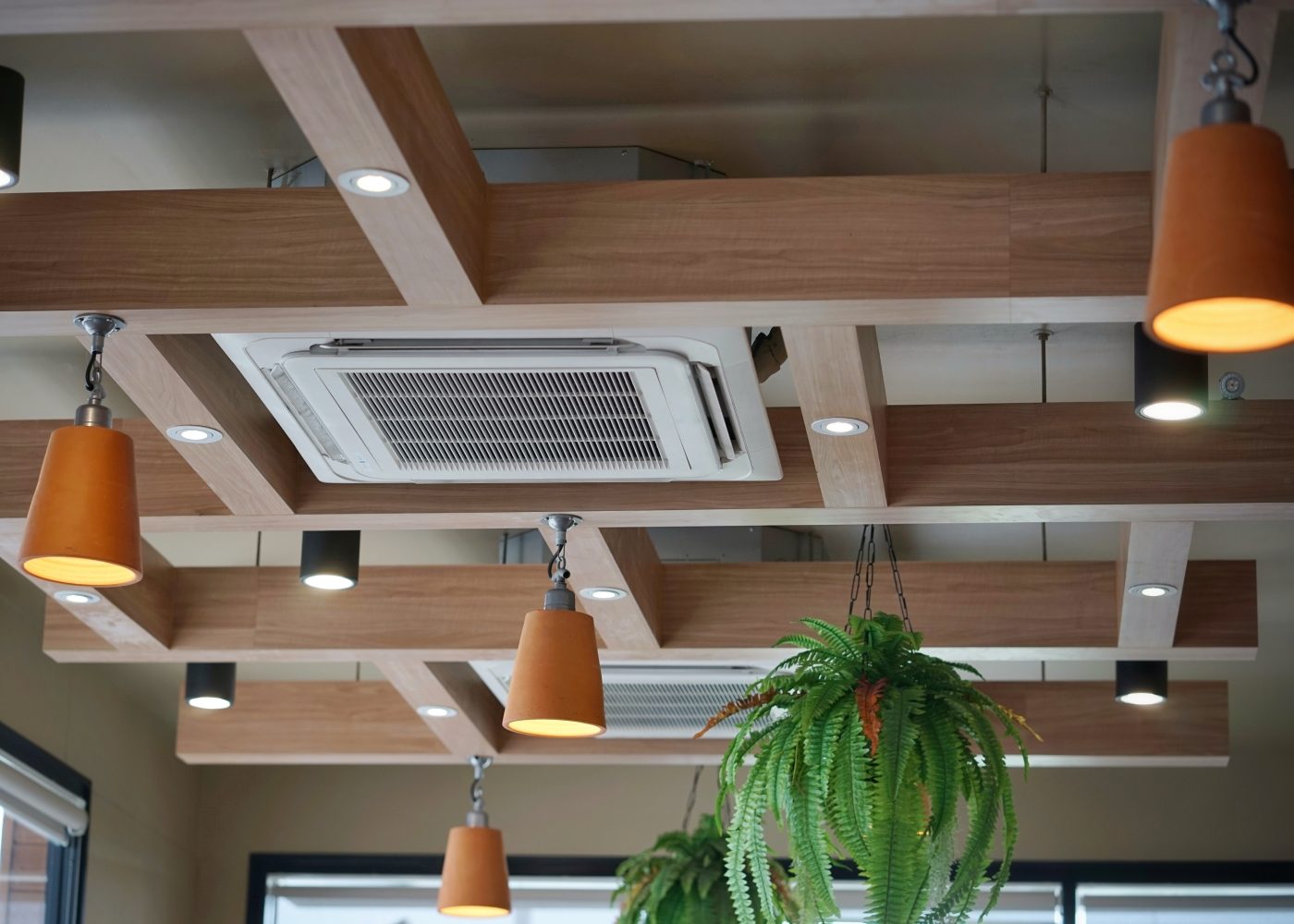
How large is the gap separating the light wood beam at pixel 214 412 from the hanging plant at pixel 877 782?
3.52 feet

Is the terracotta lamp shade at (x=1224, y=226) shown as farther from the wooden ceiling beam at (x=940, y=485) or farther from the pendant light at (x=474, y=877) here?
the pendant light at (x=474, y=877)

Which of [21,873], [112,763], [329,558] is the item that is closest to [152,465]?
[329,558]

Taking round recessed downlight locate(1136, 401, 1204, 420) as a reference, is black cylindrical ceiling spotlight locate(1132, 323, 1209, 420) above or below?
above

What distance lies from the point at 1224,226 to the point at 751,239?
1.16m

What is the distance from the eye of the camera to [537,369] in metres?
2.90

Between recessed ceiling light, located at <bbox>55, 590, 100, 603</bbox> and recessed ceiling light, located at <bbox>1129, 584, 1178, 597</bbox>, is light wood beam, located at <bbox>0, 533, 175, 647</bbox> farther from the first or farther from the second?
recessed ceiling light, located at <bbox>1129, 584, 1178, 597</bbox>

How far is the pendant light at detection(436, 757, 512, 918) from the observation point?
4.84 m

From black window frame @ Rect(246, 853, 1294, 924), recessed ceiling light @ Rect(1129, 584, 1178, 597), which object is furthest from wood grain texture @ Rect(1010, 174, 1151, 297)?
black window frame @ Rect(246, 853, 1294, 924)

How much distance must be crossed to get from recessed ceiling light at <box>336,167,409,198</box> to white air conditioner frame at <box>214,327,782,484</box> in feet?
1.67

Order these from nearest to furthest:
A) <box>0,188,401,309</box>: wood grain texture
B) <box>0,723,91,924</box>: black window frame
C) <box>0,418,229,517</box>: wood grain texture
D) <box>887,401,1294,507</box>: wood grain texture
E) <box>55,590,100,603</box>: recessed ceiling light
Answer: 1. <box>0,188,401,309</box>: wood grain texture
2. <box>887,401,1294,507</box>: wood grain texture
3. <box>0,418,229,517</box>: wood grain texture
4. <box>55,590,100,603</box>: recessed ceiling light
5. <box>0,723,91,924</box>: black window frame

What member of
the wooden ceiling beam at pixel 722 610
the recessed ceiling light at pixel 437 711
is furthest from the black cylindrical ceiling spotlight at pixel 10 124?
the recessed ceiling light at pixel 437 711

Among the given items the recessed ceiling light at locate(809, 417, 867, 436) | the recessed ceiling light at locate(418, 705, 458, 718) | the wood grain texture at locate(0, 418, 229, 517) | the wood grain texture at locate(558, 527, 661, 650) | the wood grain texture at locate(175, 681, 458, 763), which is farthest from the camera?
the wood grain texture at locate(175, 681, 458, 763)

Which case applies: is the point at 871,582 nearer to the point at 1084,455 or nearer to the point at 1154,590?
the point at 1154,590

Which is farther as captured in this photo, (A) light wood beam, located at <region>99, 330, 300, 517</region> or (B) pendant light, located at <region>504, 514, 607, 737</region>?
(B) pendant light, located at <region>504, 514, 607, 737</region>
